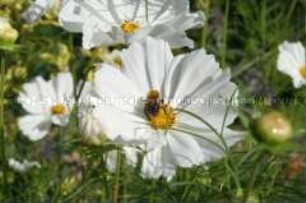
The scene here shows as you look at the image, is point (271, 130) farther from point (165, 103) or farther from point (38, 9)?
point (38, 9)

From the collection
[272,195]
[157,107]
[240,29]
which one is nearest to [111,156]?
[157,107]

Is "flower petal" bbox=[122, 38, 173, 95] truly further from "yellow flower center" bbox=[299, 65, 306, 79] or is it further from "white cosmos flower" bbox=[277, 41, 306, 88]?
"yellow flower center" bbox=[299, 65, 306, 79]

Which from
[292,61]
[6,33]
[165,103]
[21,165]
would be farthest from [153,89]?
[292,61]

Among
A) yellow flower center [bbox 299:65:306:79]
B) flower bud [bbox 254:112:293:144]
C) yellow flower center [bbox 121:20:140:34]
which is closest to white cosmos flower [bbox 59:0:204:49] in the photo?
yellow flower center [bbox 121:20:140:34]

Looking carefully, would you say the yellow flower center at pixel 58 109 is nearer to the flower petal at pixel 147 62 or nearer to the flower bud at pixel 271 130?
the flower petal at pixel 147 62

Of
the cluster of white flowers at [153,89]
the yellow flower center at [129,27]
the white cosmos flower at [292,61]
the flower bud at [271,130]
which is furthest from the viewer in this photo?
the white cosmos flower at [292,61]

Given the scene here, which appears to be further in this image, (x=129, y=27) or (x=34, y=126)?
(x=34, y=126)

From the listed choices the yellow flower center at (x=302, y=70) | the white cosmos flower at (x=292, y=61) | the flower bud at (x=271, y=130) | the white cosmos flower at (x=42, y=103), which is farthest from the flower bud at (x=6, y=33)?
the yellow flower center at (x=302, y=70)
